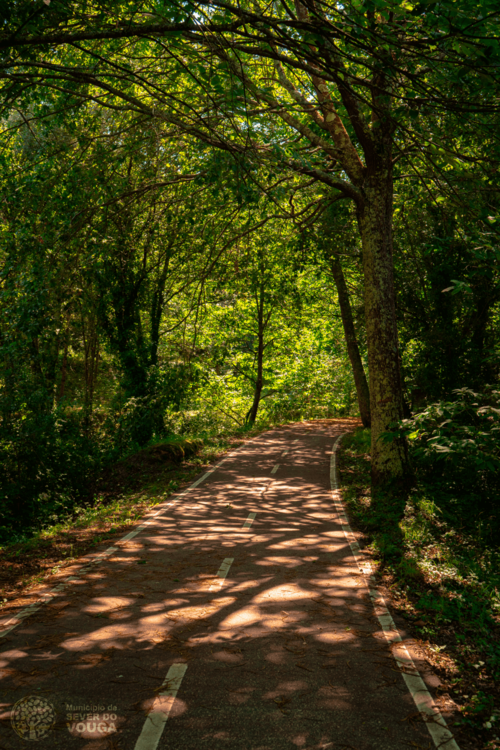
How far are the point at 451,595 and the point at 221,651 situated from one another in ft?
10.5

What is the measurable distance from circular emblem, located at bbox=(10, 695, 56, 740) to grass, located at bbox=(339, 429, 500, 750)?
3.08 metres

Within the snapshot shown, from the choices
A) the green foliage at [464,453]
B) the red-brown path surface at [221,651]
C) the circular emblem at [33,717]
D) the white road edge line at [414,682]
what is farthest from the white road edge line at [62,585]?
the green foliage at [464,453]

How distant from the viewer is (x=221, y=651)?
4.75 meters

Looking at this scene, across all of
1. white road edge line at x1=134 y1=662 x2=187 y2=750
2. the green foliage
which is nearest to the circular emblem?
white road edge line at x1=134 y1=662 x2=187 y2=750

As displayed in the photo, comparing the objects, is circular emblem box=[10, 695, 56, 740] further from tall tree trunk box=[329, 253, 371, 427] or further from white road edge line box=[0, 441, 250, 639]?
tall tree trunk box=[329, 253, 371, 427]

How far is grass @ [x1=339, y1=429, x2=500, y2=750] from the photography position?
13.9ft

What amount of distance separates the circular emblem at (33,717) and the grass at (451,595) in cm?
308

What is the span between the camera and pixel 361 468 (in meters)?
14.7

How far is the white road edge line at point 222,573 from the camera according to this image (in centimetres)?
643

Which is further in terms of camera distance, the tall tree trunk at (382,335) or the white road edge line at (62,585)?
the tall tree trunk at (382,335)

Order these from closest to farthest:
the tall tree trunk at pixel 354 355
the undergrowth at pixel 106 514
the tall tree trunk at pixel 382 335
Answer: the undergrowth at pixel 106 514 < the tall tree trunk at pixel 382 335 < the tall tree trunk at pixel 354 355

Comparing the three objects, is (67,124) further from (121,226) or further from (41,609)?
(41,609)

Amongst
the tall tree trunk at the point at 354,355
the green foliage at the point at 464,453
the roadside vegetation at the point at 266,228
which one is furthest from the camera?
the tall tree trunk at the point at 354,355

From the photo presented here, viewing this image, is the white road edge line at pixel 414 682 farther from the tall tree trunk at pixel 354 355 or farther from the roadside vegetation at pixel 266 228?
the tall tree trunk at pixel 354 355
